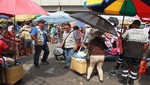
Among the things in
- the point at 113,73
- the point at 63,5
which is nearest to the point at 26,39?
the point at 113,73

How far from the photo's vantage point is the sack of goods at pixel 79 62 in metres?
8.99

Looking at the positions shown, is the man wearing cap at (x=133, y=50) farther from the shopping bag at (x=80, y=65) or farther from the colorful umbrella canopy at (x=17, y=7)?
the colorful umbrella canopy at (x=17, y=7)

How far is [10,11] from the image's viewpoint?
6.55 m

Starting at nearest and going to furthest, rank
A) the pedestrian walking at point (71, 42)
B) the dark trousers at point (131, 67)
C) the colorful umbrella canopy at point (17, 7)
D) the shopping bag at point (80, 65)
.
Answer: the colorful umbrella canopy at point (17, 7), the dark trousers at point (131, 67), the shopping bag at point (80, 65), the pedestrian walking at point (71, 42)

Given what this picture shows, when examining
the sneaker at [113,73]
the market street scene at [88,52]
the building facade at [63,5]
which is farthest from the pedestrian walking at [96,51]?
the building facade at [63,5]

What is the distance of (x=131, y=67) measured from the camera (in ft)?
26.2

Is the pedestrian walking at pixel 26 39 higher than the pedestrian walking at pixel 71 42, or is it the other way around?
the pedestrian walking at pixel 71 42

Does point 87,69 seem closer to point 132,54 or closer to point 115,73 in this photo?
point 115,73

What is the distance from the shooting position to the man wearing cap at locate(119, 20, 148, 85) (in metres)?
7.84

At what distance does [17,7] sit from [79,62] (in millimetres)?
3198

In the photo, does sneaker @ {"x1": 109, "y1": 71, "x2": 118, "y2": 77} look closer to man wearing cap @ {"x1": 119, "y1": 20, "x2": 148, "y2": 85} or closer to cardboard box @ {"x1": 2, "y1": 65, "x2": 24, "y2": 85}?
man wearing cap @ {"x1": 119, "y1": 20, "x2": 148, "y2": 85}

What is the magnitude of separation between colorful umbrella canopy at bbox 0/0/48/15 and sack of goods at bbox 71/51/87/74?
251 cm

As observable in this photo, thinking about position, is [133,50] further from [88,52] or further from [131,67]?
[88,52]

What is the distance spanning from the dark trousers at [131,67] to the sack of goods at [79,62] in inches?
56.8
